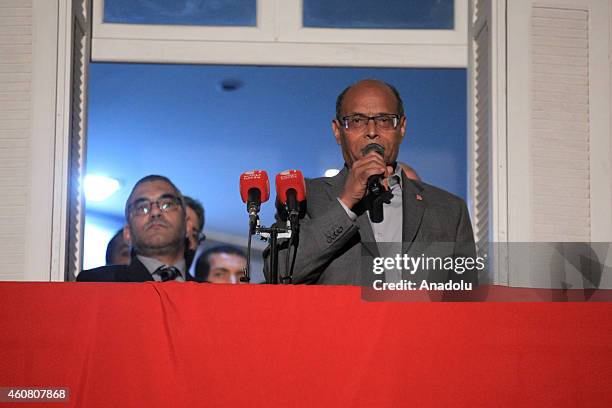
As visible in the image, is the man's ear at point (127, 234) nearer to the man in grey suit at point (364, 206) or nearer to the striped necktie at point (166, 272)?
the striped necktie at point (166, 272)

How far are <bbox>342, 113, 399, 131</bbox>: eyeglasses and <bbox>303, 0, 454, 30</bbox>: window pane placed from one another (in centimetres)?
190

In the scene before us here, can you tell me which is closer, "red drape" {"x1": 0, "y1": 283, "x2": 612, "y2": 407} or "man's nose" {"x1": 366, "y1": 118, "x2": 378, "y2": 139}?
"red drape" {"x1": 0, "y1": 283, "x2": 612, "y2": 407}

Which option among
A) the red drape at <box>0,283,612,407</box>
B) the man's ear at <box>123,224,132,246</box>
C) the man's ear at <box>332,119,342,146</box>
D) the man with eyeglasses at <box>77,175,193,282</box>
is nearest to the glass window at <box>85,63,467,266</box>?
the man's ear at <box>123,224,132,246</box>

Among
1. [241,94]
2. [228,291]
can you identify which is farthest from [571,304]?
[241,94]

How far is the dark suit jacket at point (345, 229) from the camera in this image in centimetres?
231

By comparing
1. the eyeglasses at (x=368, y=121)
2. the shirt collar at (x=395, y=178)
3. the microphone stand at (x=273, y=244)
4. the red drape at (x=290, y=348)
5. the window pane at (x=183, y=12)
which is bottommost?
the red drape at (x=290, y=348)

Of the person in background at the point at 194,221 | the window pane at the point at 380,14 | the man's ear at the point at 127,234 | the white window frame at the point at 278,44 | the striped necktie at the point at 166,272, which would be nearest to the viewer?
the striped necktie at the point at 166,272


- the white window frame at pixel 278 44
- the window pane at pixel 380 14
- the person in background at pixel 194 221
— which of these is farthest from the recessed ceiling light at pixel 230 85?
the person in background at pixel 194 221

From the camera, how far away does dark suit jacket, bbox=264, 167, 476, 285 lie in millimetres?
2307

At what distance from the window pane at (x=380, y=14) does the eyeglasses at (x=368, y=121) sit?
1.90 m

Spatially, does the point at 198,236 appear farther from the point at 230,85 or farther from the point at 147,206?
the point at 230,85

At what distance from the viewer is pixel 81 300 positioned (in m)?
1.80

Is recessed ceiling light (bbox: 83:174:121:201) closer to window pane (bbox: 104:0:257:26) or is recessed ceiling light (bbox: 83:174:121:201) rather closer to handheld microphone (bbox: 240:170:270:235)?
window pane (bbox: 104:0:257:26)

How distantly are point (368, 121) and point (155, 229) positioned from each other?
172 centimetres
